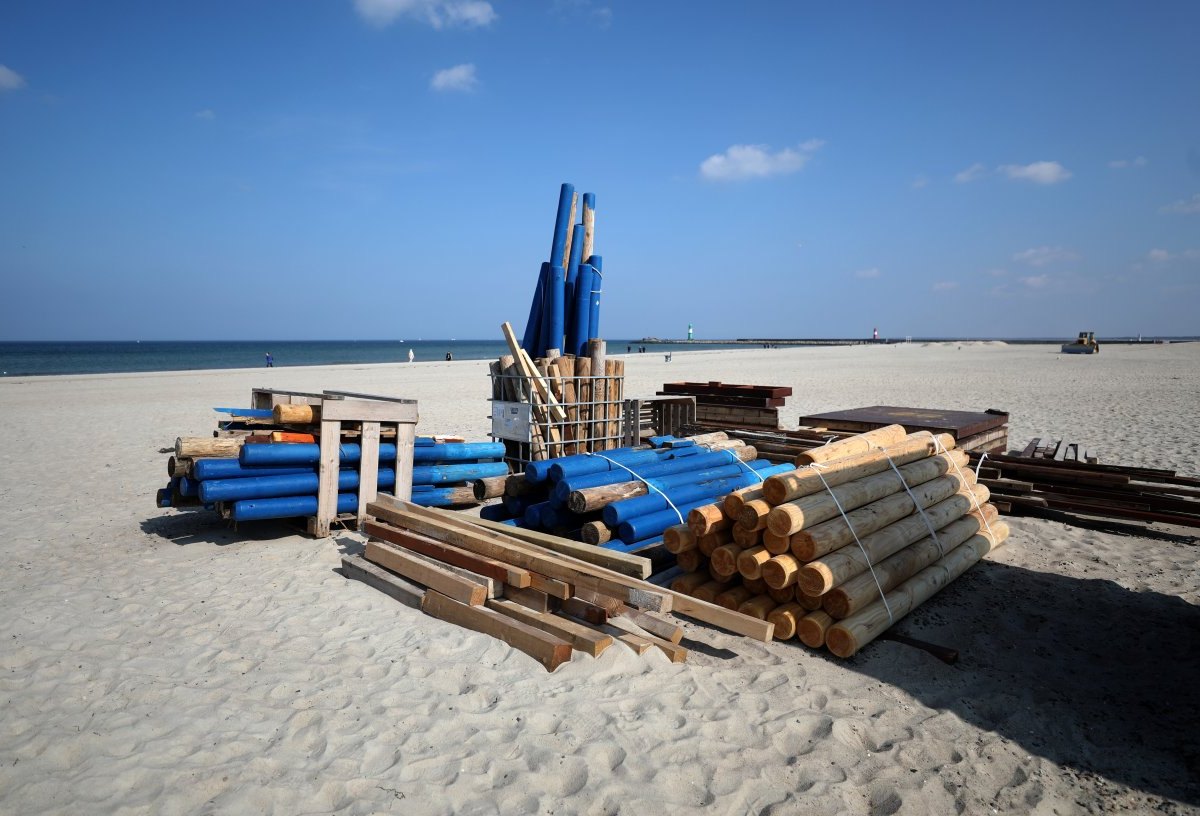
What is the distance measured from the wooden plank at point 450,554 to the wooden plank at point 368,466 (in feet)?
2.62

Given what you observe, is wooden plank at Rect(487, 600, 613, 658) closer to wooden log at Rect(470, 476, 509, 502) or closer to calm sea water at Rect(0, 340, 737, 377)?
wooden log at Rect(470, 476, 509, 502)

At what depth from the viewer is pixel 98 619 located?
5309 mm

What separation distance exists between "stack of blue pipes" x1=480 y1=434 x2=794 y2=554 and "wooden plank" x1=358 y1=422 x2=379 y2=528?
1.33 metres

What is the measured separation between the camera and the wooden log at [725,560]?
544cm

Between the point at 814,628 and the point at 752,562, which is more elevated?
the point at 752,562

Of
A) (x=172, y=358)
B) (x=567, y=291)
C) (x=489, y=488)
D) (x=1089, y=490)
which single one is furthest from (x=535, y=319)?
(x=172, y=358)

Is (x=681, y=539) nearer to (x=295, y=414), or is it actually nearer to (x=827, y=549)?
(x=827, y=549)

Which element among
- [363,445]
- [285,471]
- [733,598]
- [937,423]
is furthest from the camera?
[937,423]

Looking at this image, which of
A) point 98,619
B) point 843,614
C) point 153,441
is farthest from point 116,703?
point 153,441

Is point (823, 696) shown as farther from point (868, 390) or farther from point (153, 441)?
point (868, 390)

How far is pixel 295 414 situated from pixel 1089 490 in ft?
32.3

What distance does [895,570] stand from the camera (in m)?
5.65

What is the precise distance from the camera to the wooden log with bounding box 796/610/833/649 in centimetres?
502

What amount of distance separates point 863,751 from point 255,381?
3649cm
